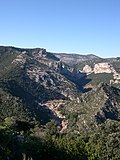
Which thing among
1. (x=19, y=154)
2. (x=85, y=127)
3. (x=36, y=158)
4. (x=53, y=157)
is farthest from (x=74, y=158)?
(x=85, y=127)

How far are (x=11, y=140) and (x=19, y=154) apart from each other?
14.0 ft

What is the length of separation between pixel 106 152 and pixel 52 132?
3007cm

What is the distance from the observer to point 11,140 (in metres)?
88.3

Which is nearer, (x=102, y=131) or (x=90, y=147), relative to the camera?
(x=90, y=147)

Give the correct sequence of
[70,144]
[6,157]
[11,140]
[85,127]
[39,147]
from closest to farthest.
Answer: [6,157]
[11,140]
[39,147]
[70,144]
[85,127]

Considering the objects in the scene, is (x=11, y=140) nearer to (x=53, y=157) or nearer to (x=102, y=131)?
(x=53, y=157)

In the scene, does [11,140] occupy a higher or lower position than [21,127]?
higher

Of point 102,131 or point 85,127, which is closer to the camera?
point 102,131

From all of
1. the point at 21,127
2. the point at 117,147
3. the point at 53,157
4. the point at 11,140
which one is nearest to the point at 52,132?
the point at 21,127

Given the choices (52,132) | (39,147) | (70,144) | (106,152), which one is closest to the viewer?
(39,147)

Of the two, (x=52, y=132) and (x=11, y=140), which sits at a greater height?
(x=11, y=140)

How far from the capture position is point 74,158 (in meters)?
99.6

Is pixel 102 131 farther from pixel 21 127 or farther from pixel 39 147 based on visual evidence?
pixel 39 147

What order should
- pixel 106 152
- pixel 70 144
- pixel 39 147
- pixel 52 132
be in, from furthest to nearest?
1. pixel 52 132
2. pixel 106 152
3. pixel 70 144
4. pixel 39 147
